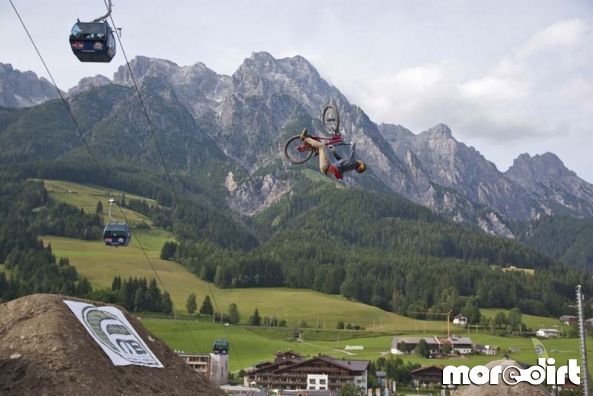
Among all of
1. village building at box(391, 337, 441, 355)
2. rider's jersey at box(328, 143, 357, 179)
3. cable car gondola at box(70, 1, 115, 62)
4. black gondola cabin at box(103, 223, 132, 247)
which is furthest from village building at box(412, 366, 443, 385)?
cable car gondola at box(70, 1, 115, 62)

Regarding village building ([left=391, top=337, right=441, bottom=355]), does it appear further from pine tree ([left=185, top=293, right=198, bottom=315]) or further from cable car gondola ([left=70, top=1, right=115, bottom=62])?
cable car gondola ([left=70, top=1, right=115, bottom=62])

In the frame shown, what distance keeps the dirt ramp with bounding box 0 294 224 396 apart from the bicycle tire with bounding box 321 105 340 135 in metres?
11.9

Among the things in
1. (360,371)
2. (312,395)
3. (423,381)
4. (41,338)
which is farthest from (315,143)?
(423,381)

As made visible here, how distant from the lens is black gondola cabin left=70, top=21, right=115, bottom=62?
1222 inches

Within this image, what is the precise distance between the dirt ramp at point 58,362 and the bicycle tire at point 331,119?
39.2 feet

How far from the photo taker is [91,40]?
31.1 metres

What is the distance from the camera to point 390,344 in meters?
168

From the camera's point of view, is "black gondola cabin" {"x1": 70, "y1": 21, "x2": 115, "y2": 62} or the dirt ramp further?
"black gondola cabin" {"x1": 70, "y1": 21, "x2": 115, "y2": 62}

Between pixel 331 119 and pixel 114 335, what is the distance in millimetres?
12455

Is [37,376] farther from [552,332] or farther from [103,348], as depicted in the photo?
[552,332]

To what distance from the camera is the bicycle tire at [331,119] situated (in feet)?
89.5

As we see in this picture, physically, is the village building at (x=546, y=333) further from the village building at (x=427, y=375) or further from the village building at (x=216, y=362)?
the village building at (x=216, y=362)

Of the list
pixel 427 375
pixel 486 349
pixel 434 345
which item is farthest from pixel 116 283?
pixel 486 349

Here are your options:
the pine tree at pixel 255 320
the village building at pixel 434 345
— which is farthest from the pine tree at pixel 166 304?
the village building at pixel 434 345
